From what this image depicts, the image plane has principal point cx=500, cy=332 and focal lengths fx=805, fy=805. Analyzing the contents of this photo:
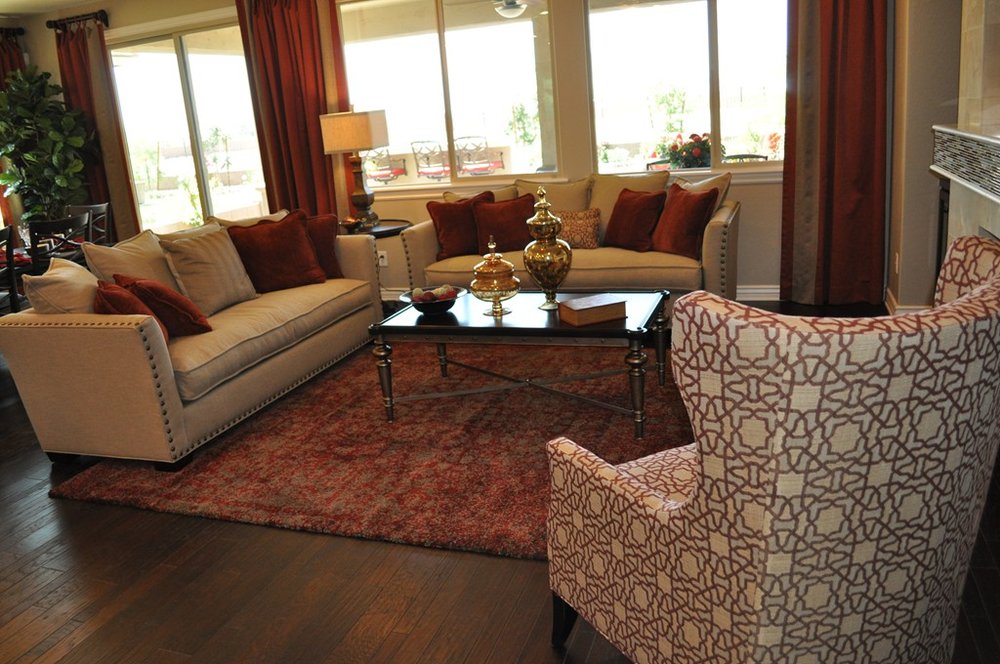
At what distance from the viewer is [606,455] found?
3.11 meters

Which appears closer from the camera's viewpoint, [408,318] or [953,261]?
[953,261]

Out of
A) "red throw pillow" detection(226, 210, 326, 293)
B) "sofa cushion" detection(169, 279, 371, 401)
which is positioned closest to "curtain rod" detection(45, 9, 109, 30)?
"red throw pillow" detection(226, 210, 326, 293)

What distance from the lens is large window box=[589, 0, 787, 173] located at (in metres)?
4.99

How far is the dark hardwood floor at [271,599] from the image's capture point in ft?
6.97

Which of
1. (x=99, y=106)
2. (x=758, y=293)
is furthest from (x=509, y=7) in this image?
(x=99, y=106)

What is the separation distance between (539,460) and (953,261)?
5.91 ft

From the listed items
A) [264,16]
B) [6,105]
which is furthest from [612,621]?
[6,105]

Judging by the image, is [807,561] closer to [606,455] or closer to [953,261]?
[953,261]

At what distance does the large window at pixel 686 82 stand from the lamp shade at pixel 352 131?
1520 millimetres

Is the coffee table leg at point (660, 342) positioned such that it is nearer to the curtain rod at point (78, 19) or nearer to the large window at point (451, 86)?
the large window at point (451, 86)

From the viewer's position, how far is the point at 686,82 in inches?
206

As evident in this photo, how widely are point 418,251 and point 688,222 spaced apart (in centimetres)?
162

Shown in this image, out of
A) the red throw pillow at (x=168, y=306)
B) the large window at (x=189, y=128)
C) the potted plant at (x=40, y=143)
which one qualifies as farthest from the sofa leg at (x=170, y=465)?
the potted plant at (x=40, y=143)

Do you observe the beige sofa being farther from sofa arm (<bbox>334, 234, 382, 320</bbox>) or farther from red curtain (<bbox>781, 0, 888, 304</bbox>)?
red curtain (<bbox>781, 0, 888, 304</bbox>)
